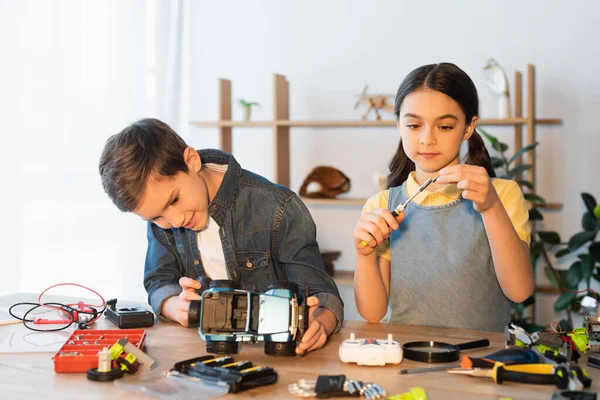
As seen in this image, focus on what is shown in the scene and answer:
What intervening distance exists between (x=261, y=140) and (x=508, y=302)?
261 cm

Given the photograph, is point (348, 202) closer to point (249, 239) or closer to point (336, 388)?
point (249, 239)

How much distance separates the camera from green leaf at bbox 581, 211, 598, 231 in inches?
131

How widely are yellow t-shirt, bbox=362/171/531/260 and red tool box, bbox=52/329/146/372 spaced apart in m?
0.67

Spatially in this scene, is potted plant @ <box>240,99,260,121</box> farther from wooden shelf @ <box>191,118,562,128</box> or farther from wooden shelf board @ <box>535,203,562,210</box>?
wooden shelf board @ <box>535,203,562,210</box>

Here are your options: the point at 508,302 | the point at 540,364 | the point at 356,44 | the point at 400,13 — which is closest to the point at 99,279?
the point at 356,44

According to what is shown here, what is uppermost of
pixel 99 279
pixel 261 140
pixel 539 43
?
pixel 539 43

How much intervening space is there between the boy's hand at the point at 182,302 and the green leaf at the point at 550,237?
2.30 metres

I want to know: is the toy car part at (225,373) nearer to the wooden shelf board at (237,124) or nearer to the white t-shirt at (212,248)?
the white t-shirt at (212,248)

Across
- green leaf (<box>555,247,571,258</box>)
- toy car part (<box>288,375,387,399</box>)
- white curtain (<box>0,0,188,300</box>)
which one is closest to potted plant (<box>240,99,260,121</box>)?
white curtain (<box>0,0,188,300</box>)

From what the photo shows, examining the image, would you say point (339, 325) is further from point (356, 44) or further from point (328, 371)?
point (356, 44)

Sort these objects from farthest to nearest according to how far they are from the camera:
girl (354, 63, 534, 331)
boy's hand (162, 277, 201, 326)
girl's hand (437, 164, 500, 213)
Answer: girl (354, 63, 534, 331), boy's hand (162, 277, 201, 326), girl's hand (437, 164, 500, 213)

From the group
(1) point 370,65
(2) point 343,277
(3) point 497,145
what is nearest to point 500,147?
(3) point 497,145

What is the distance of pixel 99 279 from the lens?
3578mm

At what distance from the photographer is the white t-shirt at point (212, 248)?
68.5 inches
